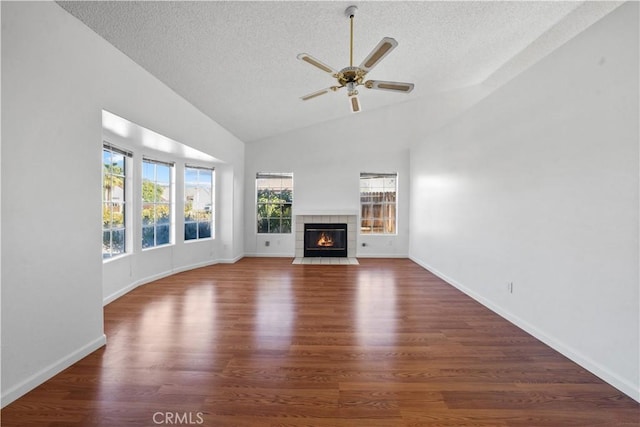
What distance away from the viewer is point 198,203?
5191 mm

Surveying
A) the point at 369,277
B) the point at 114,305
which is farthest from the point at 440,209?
the point at 114,305

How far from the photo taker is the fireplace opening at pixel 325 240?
6363 mm

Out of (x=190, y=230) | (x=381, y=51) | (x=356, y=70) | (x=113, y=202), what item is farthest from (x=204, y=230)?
(x=381, y=51)

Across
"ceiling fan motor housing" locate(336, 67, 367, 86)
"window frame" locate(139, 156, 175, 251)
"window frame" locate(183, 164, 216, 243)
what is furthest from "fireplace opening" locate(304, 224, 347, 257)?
"ceiling fan motor housing" locate(336, 67, 367, 86)

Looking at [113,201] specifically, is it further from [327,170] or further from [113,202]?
[327,170]

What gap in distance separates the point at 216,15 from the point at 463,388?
3210mm

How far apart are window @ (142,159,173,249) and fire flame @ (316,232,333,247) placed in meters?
3.04

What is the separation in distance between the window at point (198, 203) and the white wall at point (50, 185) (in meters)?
2.56

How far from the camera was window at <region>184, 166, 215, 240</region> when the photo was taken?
4977mm

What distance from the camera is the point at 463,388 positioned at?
1.81 m

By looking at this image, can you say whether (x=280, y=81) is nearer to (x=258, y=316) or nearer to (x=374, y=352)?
(x=258, y=316)

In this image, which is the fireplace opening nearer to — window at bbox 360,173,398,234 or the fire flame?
the fire flame

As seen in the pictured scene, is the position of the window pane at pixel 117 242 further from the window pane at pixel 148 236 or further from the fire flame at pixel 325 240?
the fire flame at pixel 325 240

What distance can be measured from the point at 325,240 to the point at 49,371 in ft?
16.2
